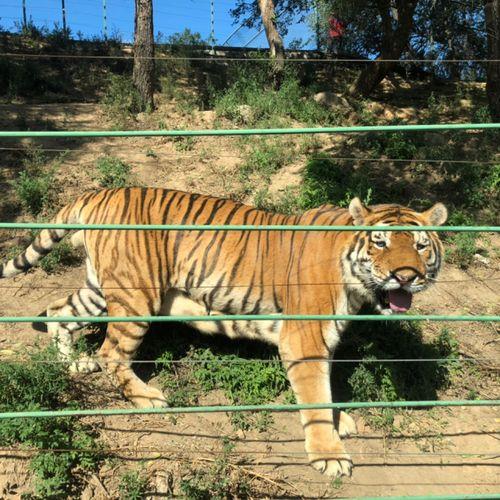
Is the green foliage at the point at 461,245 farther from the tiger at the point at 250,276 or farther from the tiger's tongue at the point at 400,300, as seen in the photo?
the tiger's tongue at the point at 400,300

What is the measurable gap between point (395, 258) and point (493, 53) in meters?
5.72

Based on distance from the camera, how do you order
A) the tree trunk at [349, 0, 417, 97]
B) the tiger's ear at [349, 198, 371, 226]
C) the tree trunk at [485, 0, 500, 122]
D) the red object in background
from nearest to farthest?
the tiger's ear at [349, 198, 371, 226] < the tree trunk at [485, 0, 500, 122] < the tree trunk at [349, 0, 417, 97] < the red object in background

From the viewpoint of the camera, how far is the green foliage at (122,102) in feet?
26.8

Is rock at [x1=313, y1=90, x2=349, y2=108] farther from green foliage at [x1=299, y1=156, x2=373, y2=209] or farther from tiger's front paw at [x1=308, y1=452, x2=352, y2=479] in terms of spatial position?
tiger's front paw at [x1=308, y1=452, x2=352, y2=479]

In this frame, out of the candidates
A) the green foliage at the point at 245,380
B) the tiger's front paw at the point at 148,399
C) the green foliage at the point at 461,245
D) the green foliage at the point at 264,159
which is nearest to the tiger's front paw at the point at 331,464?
the green foliage at the point at 245,380

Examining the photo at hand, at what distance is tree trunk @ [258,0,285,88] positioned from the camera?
947 centimetres

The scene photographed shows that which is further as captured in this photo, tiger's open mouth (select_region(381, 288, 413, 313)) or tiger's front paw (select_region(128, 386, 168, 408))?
tiger's front paw (select_region(128, 386, 168, 408))

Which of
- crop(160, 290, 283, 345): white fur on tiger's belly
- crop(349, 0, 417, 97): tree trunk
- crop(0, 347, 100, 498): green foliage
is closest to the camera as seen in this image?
crop(0, 347, 100, 498): green foliage

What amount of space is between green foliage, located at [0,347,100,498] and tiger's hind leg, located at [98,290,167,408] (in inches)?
13.9

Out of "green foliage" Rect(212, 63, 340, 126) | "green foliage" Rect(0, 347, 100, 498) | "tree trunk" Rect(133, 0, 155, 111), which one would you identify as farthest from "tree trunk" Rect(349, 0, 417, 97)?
"green foliage" Rect(0, 347, 100, 498)

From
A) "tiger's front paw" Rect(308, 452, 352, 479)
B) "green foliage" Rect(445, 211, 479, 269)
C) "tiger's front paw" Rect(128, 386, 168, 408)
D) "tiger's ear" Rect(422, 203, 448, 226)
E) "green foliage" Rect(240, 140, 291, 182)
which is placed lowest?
"tiger's front paw" Rect(308, 452, 352, 479)

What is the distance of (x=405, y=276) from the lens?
3.36m

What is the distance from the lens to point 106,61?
11.4 meters

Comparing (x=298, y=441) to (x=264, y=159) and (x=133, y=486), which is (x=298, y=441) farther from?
(x=264, y=159)
